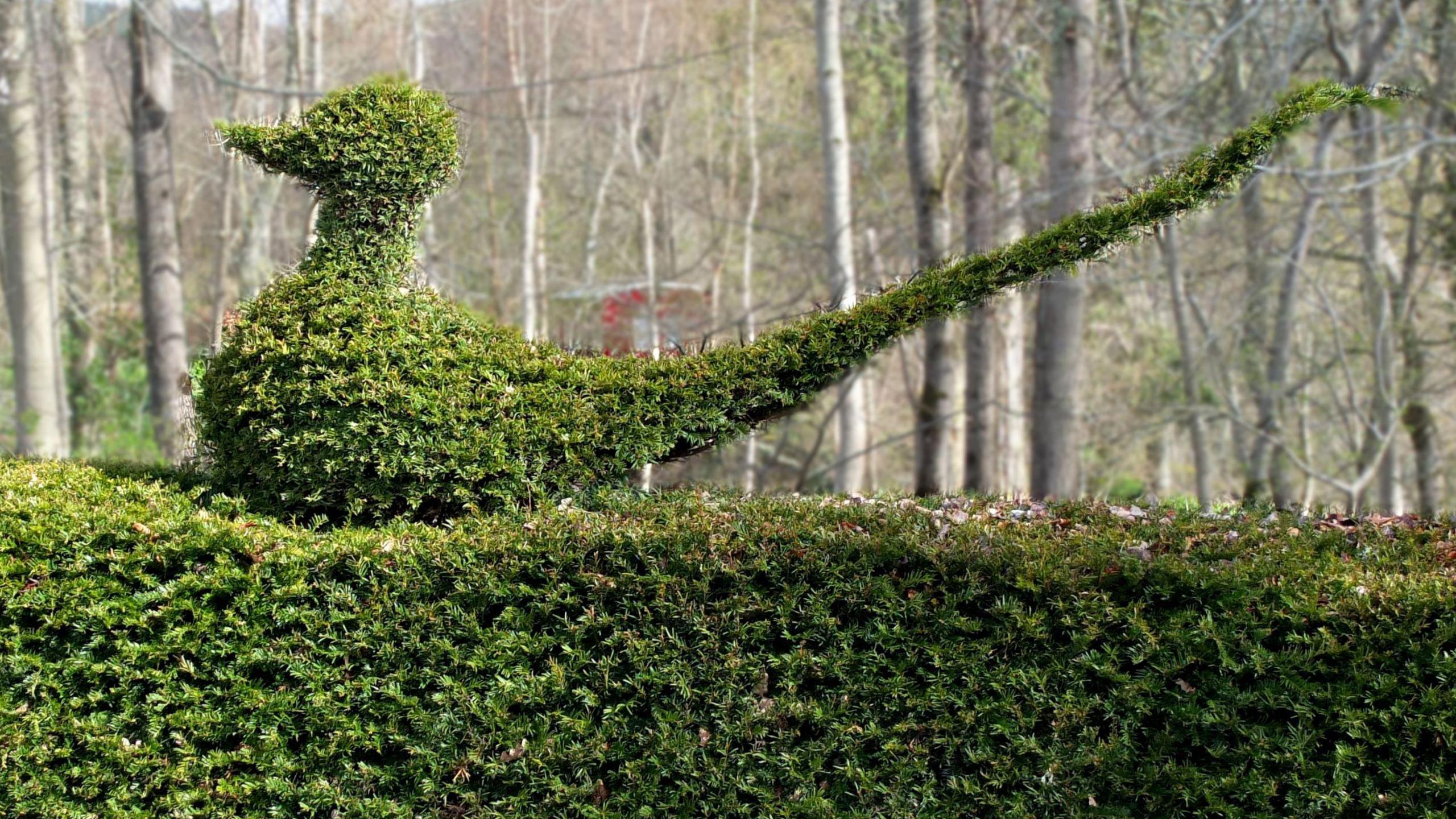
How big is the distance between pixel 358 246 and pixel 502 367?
0.66 metres

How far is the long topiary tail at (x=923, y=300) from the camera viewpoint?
3.60 metres

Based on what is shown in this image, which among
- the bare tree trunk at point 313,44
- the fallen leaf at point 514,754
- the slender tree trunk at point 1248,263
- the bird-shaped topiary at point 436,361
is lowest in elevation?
the fallen leaf at point 514,754

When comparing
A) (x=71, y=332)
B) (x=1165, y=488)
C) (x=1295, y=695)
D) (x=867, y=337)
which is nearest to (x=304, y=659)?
(x=867, y=337)

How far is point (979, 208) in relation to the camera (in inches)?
432

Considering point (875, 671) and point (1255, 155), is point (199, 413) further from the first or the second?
point (1255, 155)

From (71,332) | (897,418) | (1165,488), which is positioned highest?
(71,332)

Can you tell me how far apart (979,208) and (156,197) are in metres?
8.08

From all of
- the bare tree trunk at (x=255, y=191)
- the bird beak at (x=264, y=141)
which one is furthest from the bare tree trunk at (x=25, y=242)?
the bird beak at (x=264, y=141)

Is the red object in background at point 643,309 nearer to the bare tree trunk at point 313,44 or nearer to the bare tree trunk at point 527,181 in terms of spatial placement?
the bare tree trunk at point 527,181

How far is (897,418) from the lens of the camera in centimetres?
2127

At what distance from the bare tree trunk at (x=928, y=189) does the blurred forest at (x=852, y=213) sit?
0.16 ft

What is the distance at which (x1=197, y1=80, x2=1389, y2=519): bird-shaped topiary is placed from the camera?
141 inches

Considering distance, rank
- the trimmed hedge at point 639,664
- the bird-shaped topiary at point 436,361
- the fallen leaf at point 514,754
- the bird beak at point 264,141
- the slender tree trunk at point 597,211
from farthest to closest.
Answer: the slender tree trunk at point 597,211
the bird beak at point 264,141
the bird-shaped topiary at point 436,361
the fallen leaf at point 514,754
the trimmed hedge at point 639,664

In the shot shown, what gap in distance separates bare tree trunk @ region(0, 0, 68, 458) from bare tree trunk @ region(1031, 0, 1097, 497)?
9391mm
